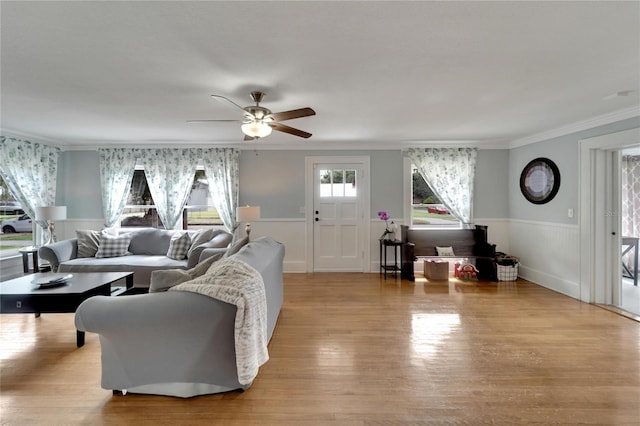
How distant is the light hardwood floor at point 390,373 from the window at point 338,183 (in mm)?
2337

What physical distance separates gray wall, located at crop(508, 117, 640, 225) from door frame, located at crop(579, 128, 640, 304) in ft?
0.39

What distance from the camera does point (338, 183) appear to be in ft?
17.9

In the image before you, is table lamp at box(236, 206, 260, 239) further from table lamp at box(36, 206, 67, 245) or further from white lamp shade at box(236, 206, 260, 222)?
table lamp at box(36, 206, 67, 245)

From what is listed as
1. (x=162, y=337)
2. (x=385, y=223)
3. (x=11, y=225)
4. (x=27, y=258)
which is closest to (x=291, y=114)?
(x=162, y=337)

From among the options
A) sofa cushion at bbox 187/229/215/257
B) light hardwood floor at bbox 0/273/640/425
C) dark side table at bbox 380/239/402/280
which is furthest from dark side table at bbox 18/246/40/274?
dark side table at bbox 380/239/402/280

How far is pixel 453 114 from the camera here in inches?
142

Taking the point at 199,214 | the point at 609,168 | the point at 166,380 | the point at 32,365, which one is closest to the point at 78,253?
the point at 199,214

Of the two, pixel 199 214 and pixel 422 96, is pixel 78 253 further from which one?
pixel 422 96

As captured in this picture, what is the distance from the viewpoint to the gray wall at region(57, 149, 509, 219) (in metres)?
5.41

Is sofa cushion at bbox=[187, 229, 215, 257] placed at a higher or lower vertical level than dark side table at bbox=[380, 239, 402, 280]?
higher

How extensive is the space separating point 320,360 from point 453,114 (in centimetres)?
310

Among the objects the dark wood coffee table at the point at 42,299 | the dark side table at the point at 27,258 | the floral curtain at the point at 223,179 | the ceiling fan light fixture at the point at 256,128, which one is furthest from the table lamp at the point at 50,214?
the ceiling fan light fixture at the point at 256,128

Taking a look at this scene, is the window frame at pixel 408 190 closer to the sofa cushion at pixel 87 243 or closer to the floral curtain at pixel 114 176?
the floral curtain at pixel 114 176

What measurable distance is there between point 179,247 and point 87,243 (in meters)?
1.40
